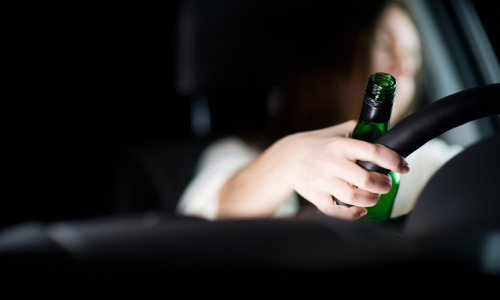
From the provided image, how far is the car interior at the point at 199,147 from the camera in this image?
254mm

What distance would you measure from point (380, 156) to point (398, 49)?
0.27m

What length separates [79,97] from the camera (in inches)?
65.7

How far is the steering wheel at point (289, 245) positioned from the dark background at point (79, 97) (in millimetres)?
1254

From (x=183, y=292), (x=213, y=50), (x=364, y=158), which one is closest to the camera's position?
(x=183, y=292)

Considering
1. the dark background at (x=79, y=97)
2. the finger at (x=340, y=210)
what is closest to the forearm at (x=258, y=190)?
the finger at (x=340, y=210)

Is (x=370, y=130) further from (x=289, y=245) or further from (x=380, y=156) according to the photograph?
(x=289, y=245)

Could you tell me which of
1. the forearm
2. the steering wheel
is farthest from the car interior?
the forearm

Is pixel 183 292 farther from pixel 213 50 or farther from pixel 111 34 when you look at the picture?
pixel 111 34

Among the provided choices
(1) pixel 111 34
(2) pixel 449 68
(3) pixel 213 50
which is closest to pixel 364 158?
(2) pixel 449 68

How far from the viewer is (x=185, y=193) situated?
1.22 meters

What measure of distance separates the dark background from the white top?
334 mm

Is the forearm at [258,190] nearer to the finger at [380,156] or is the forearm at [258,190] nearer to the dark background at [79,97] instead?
the finger at [380,156]

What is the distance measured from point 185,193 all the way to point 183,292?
3.32 feet

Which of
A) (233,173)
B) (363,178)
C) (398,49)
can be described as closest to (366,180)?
(363,178)
